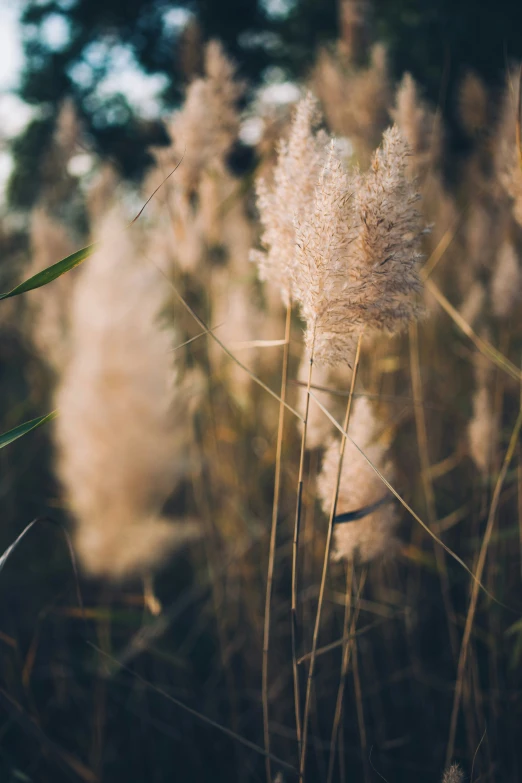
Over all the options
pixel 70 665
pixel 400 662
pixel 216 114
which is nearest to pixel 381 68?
pixel 216 114

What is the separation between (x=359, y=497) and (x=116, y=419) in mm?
566

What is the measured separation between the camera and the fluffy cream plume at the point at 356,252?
649 millimetres

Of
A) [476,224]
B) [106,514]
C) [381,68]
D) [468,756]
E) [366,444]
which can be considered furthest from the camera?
[476,224]

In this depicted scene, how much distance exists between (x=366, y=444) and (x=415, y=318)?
30cm

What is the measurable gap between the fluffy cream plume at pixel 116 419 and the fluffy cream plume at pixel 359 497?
453 mm

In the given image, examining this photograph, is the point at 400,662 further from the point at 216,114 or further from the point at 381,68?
the point at 381,68

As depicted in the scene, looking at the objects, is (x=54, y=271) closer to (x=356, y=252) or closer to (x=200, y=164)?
(x=356, y=252)

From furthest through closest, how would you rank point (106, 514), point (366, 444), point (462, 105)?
point (462, 105)
point (106, 514)
point (366, 444)

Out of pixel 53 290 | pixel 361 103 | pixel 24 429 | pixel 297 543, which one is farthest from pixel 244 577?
pixel 361 103

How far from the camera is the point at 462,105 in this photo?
1.89 metres

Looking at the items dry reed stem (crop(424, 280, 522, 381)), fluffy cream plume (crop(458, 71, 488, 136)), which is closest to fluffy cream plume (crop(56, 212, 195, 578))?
dry reed stem (crop(424, 280, 522, 381))

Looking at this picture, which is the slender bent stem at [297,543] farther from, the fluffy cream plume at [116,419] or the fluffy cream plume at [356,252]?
the fluffy cream plume at [116,419]

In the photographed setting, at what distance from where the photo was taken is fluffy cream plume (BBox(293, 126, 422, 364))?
649 mm

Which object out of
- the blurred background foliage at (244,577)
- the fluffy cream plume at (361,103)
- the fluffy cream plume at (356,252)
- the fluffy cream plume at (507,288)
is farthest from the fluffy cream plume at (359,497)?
the fluffy cream plume at (361,103)
